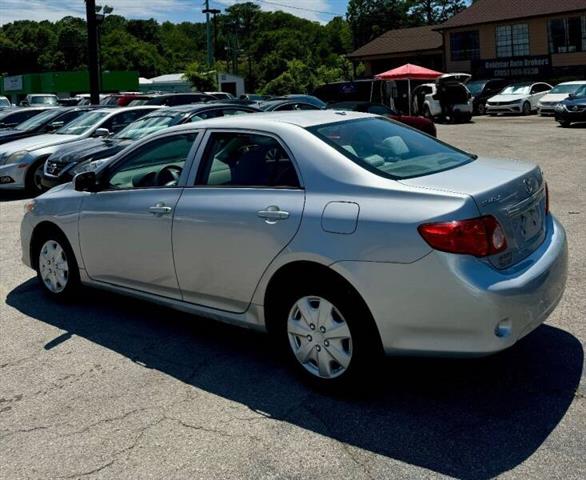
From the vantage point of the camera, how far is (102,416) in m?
3.72

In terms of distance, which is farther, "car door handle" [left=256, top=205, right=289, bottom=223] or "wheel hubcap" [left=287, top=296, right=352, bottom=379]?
"car door handle" [left=256, top=205, right=289, bottom=223]

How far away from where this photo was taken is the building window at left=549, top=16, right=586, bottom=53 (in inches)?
1486

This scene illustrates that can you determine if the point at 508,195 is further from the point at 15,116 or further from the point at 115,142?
the point at 15,116

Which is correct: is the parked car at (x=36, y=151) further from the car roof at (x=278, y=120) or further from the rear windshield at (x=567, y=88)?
the rear windshield at (x=567, y=88)

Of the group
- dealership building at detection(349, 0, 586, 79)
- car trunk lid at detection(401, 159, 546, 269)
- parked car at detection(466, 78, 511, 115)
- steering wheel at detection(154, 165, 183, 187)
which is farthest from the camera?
dealership building at detection(349, 0, 586, 79)

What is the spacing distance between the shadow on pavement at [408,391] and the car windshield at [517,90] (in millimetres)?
28190

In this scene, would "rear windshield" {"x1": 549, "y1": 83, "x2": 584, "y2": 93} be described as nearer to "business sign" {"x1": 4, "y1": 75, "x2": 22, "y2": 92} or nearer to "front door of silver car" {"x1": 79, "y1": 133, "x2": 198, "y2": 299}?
"front door of silver car" {"x1": 79, "y1": 133, "x2": 198, "y2": 299}

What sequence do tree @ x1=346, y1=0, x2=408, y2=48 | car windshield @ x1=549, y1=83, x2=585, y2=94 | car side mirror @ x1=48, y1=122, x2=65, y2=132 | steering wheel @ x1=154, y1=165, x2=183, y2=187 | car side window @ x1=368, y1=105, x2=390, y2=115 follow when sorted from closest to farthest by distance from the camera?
steering wheel @ x1=154, y1=165, x2=183, y2=187 → car side mirror @ x1=48, y1=122, x2=65, y2=132 → car side window @ x1=368, y1=105, x2=390, y2=115 → car windshield @ x1=549, y1=83, x2=585, y2=94 → tree @ x1=346, y1=0, x2=408, y2=48

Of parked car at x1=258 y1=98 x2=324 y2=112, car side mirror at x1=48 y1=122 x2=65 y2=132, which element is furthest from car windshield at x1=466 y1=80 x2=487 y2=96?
car side mirror at x1=48 y1=122 x2=65 y2=132

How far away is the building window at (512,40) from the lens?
39875 mm

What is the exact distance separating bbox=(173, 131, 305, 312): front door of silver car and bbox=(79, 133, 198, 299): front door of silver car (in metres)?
0.17

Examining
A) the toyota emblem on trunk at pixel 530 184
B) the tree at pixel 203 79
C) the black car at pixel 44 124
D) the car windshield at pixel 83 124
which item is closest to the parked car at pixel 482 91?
the black car at pixel 44 124

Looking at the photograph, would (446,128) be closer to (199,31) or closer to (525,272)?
(525,272)

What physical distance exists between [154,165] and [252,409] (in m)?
2.09
